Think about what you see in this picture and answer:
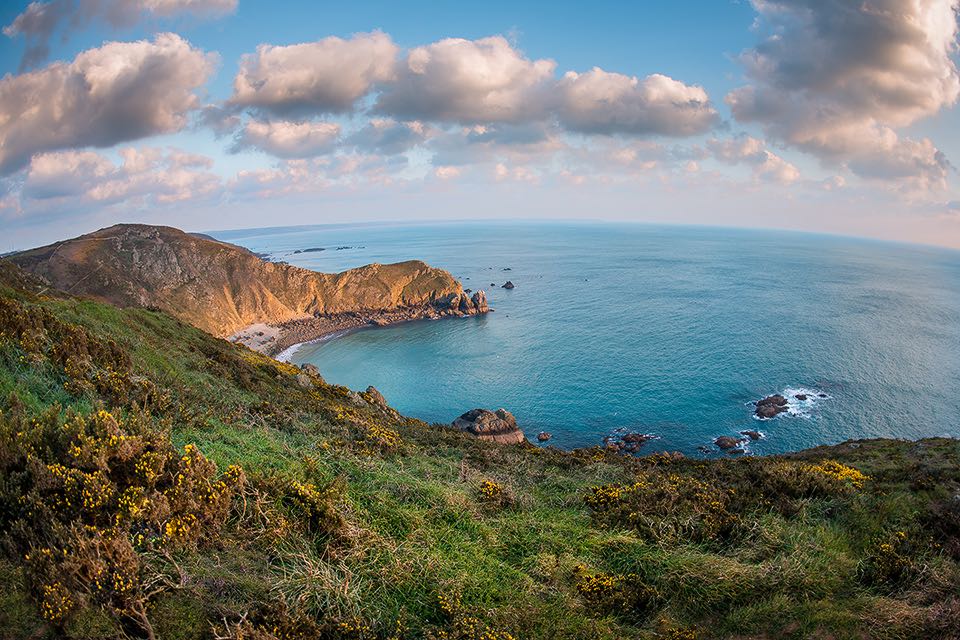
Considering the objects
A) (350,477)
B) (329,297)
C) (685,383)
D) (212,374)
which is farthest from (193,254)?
(350,477)

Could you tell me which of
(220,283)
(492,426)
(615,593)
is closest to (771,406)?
(492,426)

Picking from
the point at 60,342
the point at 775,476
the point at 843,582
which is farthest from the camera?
the point at 775,476

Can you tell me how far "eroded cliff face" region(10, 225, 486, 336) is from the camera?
90062mm

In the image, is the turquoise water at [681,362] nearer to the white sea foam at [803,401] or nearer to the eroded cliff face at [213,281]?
the white sea foam at [803,401]

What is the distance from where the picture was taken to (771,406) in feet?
177

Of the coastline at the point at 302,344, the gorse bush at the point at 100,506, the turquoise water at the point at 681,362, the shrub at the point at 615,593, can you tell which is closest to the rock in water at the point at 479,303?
the turquoise water at the point at 681,362

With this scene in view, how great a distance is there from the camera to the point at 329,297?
11250 centimetres

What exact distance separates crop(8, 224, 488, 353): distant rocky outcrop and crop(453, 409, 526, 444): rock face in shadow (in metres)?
53.6

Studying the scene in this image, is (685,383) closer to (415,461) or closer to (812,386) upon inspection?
(812,386)

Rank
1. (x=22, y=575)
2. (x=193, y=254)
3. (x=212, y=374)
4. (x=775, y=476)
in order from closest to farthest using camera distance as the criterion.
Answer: (x=22, y=575), (x=775, y=476), (x=212, y=374), (x=193, y=254)

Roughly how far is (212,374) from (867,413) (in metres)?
66.5

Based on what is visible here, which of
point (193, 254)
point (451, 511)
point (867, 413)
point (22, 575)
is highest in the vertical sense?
point (193, 254)

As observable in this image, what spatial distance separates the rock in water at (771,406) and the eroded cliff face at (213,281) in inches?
2585

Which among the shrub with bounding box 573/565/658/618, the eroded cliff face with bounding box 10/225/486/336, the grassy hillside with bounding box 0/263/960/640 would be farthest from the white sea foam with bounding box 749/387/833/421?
the eroded cliff face with bounding box 10/225/486/336
